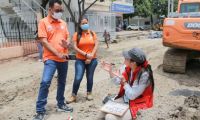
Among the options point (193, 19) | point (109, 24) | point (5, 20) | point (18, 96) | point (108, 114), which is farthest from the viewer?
point (109, 24)

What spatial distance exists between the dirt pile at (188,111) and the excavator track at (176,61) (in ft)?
7.94

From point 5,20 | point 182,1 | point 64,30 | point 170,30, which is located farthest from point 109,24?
point 64,30

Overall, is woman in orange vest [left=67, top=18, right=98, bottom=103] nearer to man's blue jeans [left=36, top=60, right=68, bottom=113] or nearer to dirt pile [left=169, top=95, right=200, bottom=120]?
man's blue jeans [left=36, top=60, right=68, bottom=113]

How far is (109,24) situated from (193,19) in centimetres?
1633

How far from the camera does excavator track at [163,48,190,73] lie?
8422 millimetres

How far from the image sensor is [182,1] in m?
10.1

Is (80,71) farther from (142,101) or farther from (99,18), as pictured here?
(99,18)

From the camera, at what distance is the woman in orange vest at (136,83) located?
350cm

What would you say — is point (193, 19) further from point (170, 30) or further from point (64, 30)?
point (64, 30)

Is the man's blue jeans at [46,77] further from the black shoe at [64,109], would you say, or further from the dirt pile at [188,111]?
the dirt pile at [188,111]

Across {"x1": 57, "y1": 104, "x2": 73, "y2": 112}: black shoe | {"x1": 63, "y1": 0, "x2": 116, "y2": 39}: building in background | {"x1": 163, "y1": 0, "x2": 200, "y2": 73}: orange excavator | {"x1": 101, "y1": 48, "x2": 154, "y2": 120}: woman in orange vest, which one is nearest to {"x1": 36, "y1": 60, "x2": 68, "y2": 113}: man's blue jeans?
{"x1": 57, "y1": 104, "x2": 73, "y2": 112}: black shoe

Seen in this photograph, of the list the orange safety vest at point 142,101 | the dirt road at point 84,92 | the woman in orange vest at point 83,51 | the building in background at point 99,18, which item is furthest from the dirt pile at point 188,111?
the building in background at point 99,18

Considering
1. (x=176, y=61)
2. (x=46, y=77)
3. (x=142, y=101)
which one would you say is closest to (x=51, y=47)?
(x=46, y=77)

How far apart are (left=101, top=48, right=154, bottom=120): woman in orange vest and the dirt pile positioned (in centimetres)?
164
